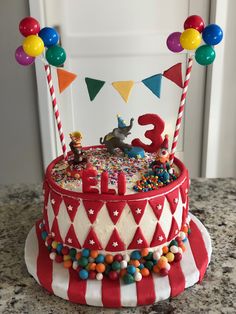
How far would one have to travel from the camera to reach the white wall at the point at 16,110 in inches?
79.2

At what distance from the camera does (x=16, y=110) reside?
7.20 ft

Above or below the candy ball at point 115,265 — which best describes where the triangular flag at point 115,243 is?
above

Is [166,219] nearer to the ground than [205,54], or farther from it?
nearer to the ground

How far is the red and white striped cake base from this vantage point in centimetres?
93

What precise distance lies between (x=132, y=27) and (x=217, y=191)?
1167mm

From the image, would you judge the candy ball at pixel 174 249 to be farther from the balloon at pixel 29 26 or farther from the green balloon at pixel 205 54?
the balloon at pixel 29 26

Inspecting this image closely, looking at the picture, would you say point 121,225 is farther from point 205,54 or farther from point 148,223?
point 205,54

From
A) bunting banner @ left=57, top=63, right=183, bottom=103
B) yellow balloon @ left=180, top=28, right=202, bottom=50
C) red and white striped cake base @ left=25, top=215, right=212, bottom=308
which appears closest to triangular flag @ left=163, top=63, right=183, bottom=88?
bunting banner @ left=57, top=63, right=183, bottom=103

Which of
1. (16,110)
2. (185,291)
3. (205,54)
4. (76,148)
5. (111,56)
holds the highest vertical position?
(205,54)

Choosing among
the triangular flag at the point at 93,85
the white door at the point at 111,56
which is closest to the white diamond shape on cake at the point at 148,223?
the triangular flag at the point at 93,85

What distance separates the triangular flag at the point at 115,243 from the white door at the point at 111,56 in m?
1.29

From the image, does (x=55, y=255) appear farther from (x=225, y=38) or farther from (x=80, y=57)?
(x=225, y=38)

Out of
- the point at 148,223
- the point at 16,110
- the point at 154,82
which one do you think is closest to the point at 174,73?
the point at 154,82

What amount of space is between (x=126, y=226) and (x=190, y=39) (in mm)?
488
